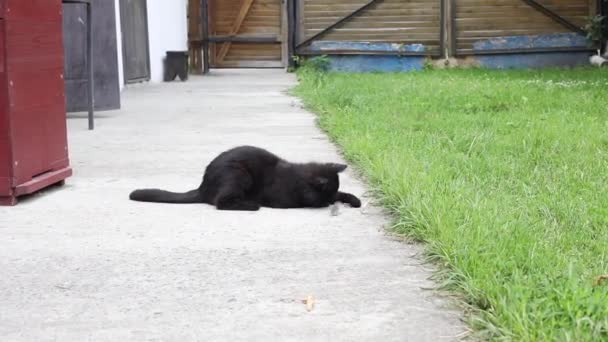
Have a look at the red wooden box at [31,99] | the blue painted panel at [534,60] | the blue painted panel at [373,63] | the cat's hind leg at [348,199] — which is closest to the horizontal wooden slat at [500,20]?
the blue painted panel at [534,60]

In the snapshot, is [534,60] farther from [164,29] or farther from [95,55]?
[95,55]

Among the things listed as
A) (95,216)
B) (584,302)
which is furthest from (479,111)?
(584,302)

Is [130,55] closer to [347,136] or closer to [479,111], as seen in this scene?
[479,111]

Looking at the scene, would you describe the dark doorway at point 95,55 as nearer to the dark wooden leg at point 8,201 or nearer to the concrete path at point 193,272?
the concrete path at point 193,272

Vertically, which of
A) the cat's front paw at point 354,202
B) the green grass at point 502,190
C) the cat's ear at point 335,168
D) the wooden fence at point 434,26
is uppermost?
the wooden fence at point 434,26

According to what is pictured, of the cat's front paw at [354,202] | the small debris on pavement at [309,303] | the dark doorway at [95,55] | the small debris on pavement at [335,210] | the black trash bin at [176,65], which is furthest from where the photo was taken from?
the black trash bin at [176,65]

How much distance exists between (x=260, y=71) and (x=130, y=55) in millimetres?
5128

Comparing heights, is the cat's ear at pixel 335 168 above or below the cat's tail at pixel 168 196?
above

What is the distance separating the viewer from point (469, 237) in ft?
10.7

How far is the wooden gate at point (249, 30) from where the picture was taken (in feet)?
62.0

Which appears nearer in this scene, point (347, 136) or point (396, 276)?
point (396, 276)

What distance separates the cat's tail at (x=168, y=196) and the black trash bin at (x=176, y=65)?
460 inches

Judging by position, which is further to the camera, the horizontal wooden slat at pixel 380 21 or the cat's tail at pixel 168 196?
the horizontal wooden slat at pixel 380 21

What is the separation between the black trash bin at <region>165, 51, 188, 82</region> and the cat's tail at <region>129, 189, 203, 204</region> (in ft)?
38.4
